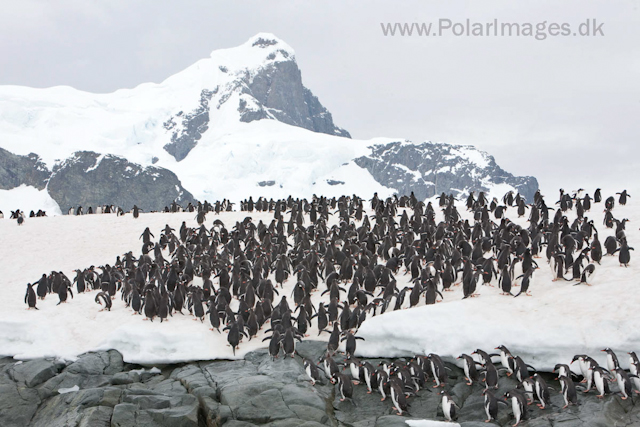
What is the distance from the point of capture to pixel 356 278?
18.4m

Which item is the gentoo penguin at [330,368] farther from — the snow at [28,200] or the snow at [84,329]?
the snow at [28,200]

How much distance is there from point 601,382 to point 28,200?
577 ft

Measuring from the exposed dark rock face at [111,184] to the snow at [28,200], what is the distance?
6.57 m

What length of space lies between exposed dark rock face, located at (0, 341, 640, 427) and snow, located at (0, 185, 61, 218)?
15072cm

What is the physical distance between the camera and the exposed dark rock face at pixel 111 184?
171 metres

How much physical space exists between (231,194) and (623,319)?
482 ft

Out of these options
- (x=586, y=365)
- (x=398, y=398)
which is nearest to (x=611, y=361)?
(x=586, y=365)

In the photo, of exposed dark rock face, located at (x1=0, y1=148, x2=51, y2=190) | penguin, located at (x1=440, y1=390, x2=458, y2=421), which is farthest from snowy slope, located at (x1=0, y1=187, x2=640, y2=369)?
exposed dark rock face, located at (x1=0, y1=148, x2=51, y2=190)

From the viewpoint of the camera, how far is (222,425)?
11.4 m

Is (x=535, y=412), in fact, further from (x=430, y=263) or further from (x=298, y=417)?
(x=430, y=263)

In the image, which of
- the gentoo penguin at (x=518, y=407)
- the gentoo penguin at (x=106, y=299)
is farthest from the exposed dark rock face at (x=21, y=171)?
the gentoo penguin at (x=518, y=407)

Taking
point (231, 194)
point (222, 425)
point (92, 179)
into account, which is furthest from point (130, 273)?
point (92, 179)

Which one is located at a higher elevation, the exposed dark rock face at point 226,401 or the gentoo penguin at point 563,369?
the gentoo penguin at point 563,369

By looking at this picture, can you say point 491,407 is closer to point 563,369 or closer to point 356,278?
point 563,369
